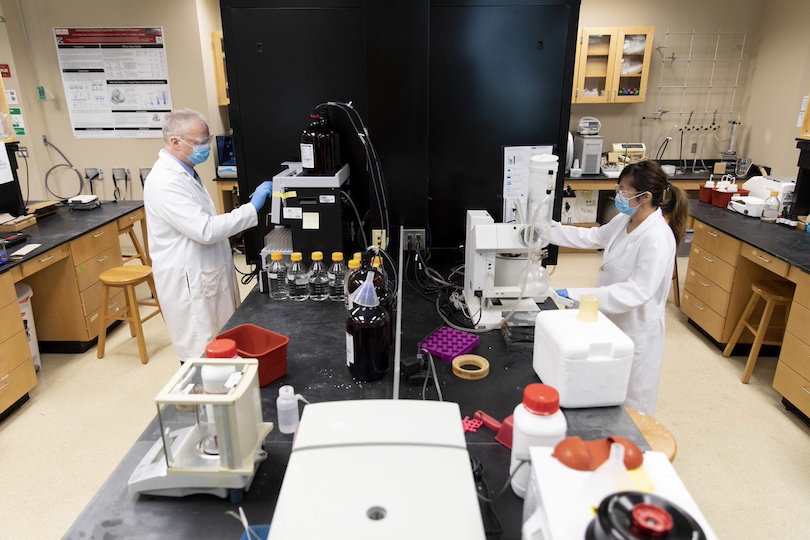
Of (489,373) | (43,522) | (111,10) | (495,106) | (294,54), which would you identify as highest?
(111,10)

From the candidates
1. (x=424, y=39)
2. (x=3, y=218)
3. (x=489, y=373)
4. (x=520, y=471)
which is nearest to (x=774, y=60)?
(x=424, y=39)

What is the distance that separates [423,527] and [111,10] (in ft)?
17.9

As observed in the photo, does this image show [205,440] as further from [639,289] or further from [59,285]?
[59,285]

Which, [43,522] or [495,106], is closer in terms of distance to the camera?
[43,522]

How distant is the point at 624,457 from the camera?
887 mm

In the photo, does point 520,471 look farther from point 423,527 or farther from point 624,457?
point 423,527

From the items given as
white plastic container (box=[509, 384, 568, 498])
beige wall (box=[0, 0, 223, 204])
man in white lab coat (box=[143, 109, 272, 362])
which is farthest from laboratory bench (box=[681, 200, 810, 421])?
beige wall (box=[0, 0, 223, 204])

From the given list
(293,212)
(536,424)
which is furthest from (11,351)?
(536,424)

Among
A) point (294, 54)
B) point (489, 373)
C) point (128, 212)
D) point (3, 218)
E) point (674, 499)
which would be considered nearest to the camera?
point (674, 499)

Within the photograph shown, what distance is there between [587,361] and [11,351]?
284 centimetres

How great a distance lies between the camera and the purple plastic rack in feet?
5.72

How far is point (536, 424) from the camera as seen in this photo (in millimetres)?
1087

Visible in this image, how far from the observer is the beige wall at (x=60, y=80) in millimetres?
4668

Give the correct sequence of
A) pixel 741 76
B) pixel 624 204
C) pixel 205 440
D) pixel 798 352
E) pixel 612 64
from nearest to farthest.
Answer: pixel 205 440 < pixel 624 204 < pixel 798 352 < pixel 612 64 < pixel 741 76
